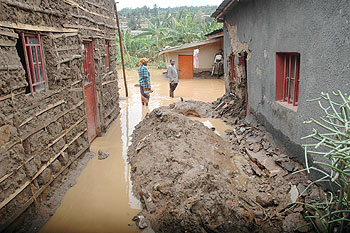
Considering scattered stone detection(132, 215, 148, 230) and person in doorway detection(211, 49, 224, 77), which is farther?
person in doorway detection(211, 49, 224, 77)

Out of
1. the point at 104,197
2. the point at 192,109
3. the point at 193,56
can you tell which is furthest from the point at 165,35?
the point at 104,197

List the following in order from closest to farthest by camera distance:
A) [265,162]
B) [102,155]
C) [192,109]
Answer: [265,162], [102,155], [192,109]

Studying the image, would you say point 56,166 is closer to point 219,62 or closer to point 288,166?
point 288,166

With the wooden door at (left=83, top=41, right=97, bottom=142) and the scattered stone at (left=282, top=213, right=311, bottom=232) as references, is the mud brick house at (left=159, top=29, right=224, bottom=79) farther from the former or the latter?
the scattered stone at (left=282, top=213, right=311, bottom=232)

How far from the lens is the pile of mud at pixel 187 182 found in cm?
369

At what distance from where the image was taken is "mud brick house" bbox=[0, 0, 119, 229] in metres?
3.80

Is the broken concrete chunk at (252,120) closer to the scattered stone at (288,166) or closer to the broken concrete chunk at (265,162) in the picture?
the broken concrete chunk at (265,162)

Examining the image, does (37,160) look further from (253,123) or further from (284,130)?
(253,123)

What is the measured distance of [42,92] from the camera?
4828mm

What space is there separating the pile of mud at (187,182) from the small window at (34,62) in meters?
2.43

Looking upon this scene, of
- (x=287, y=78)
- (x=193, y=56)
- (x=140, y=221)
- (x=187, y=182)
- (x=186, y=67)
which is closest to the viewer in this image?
(x=140, y=221)

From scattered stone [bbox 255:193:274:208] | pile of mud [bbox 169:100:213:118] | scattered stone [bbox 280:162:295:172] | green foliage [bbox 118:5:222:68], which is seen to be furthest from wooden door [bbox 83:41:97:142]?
green foliage [bbox 118:5:222:68]

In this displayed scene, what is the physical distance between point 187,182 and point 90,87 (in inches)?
177

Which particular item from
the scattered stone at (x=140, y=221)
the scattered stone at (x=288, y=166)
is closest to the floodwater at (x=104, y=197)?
the scattered stone at (x=140, y=221)
